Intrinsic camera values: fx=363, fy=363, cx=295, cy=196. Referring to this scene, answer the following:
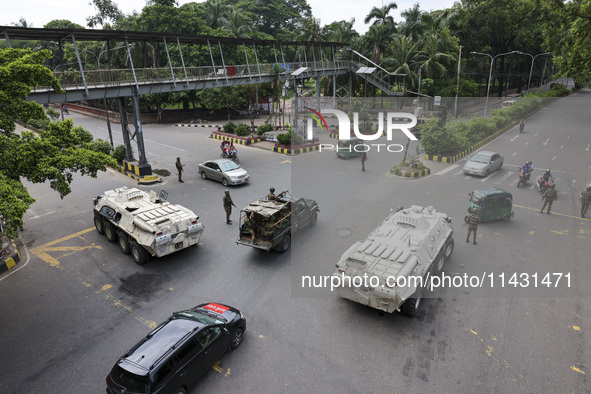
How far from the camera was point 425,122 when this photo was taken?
55.2 feet

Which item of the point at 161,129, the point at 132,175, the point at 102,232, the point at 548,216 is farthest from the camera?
the point at 161,129

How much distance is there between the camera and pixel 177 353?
275 inches

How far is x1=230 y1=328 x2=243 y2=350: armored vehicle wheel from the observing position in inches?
324

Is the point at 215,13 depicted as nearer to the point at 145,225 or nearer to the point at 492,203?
the point at 145,225

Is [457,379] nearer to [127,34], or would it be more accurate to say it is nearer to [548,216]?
[548,216]

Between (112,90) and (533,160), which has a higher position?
(112,90)

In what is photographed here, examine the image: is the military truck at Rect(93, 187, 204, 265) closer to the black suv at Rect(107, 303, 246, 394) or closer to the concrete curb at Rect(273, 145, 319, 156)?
the black suv at Rect(107, 303, 246, 394)

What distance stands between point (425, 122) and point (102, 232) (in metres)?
14.7

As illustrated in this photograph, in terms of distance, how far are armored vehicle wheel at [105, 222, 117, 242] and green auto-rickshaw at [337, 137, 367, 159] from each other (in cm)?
1103

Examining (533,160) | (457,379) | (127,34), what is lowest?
(457,379)

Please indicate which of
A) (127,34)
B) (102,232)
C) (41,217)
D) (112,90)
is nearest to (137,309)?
(102,232)

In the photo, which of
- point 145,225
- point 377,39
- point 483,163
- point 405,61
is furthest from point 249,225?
point 377,39

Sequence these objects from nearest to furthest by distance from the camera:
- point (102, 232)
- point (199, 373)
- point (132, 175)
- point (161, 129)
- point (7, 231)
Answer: point (199, 373), point (7, 231), point (102, 232), point (132, 175), point (161, 129)

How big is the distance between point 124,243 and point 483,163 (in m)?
13.7
